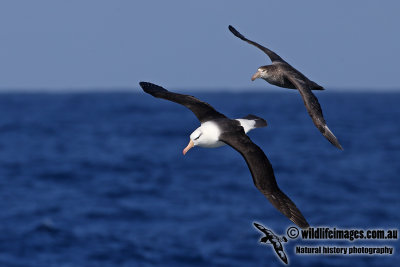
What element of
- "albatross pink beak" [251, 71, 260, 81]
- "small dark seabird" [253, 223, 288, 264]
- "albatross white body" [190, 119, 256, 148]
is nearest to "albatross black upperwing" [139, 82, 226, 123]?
"albatross white body" [190, 119, 256, 148]

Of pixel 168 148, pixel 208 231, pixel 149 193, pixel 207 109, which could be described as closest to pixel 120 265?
pixel 208 231

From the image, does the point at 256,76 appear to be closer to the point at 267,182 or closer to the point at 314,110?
the point at 314,110

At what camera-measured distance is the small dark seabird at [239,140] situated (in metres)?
10.5

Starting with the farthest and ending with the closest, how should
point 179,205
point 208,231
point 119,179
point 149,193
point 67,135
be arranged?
point 67,135 → point 119,179 → point 149,193 → point 179,205 → point 208,231

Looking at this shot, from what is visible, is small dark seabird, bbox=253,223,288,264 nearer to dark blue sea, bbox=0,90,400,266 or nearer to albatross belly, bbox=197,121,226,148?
albatross belly, bbox=197,121,226,148

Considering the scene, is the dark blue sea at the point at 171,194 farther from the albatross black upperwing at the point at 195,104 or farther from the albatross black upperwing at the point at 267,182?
the albatross black upperwing at the point at 267,182

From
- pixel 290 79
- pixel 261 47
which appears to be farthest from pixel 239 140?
pixel 261 47

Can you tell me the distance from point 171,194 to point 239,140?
5533 cm

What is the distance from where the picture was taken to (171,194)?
66.3m

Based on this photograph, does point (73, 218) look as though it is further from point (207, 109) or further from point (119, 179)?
point (207, 109)

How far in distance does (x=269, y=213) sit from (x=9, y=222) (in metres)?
19.9

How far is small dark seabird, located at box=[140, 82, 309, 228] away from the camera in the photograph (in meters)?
10.5

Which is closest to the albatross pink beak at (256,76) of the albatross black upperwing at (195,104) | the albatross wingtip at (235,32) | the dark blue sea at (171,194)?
the albatross black upperwing at (195,104)

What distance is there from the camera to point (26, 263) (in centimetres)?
4297
